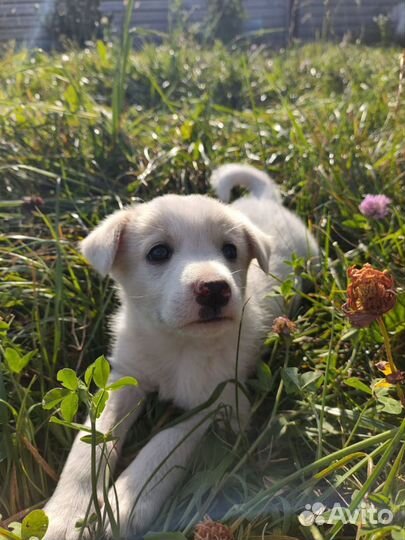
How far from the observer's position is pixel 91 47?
5.38m

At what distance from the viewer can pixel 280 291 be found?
6.96ft

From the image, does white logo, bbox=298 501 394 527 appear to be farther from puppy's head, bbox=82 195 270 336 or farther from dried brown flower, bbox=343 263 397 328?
puppy's head, bbox=82 195 270 336

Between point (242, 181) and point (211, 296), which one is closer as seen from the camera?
point (211, 296)

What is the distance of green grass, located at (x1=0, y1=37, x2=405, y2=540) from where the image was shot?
58.2 inches

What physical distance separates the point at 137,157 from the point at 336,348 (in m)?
1.81

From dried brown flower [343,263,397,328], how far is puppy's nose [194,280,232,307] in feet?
1.57

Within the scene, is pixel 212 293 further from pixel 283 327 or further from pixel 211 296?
pixel 283 327

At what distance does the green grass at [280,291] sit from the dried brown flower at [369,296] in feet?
0.99

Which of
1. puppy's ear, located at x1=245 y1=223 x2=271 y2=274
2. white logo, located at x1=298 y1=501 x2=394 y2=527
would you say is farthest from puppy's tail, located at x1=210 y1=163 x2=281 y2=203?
white logo, located at x1=298 y1=501 x2=394 y2=527

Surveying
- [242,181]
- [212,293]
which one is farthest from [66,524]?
[242,181]

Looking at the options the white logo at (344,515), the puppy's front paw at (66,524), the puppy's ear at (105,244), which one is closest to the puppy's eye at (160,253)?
the puppy's ear at (105,244)

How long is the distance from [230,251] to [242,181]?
111 cm

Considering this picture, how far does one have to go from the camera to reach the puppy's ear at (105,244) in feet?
6.48

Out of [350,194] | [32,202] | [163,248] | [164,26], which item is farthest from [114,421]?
[164,26]
